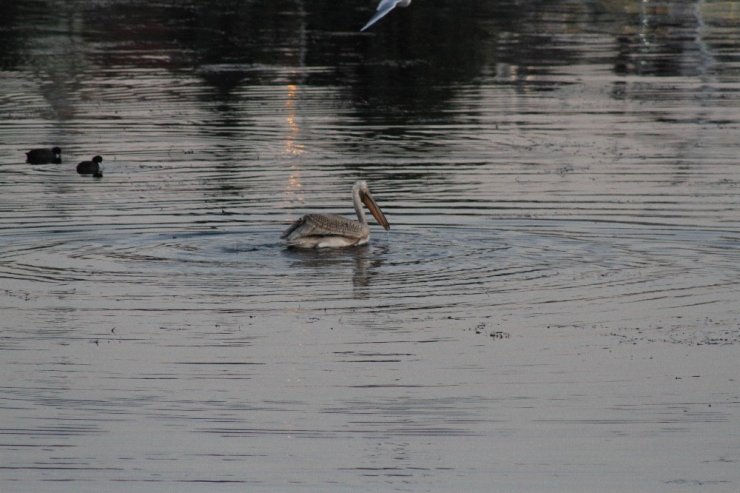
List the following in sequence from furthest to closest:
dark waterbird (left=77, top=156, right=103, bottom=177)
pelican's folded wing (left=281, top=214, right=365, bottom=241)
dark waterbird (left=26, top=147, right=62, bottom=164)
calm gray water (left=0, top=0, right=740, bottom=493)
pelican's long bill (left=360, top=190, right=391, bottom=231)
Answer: dark waterbird (left=26, top=147, right=62, bottom=164)
dark waterbird (left=77, top=156, right=103, bottom=177)
pelican's long bill (left=360, top=190, right=391, bottom=231)
pelican's folded wing (left=281, top=214, right=365, bottom=241)
calm gray water (left=0, top=0, right=740, bottom=493)

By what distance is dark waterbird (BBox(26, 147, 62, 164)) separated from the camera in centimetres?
2438

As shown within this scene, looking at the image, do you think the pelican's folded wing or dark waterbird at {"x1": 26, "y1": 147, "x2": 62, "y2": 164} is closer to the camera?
the pelican's folded wing

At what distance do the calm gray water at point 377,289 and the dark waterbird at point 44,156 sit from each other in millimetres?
239

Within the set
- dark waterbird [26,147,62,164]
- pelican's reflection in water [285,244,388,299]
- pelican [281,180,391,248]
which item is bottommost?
dark waterbird [26,147,62,164]

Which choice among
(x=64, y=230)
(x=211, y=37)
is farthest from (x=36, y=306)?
(x=211, y=37)

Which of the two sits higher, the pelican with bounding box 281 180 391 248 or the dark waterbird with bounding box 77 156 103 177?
the pelican with bounding box 281 180 391 248

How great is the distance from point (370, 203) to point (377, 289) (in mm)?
3101

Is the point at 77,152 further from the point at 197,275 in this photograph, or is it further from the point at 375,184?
the point at 197,275

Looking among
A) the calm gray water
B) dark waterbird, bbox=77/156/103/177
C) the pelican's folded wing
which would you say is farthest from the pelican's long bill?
dark waterbird, bbox=77/156/103/177

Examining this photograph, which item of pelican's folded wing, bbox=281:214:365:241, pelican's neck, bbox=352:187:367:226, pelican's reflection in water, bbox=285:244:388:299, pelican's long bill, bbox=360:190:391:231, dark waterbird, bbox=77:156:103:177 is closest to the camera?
pelican's reflection in water, bbox=285:244:388:299

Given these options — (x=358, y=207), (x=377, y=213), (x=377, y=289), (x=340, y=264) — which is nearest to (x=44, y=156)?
(x=358, y=207)

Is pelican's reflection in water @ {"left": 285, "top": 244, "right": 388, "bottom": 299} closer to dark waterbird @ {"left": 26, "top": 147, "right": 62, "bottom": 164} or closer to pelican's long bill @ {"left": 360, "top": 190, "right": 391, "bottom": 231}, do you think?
pelican's long bill @ {"left": 360, "top": 190, "right": 391, "bottom": 231}

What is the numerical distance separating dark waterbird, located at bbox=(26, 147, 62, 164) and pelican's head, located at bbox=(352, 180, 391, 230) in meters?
6.62

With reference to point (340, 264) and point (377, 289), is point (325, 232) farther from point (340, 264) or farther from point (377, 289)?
point (377, 289)
